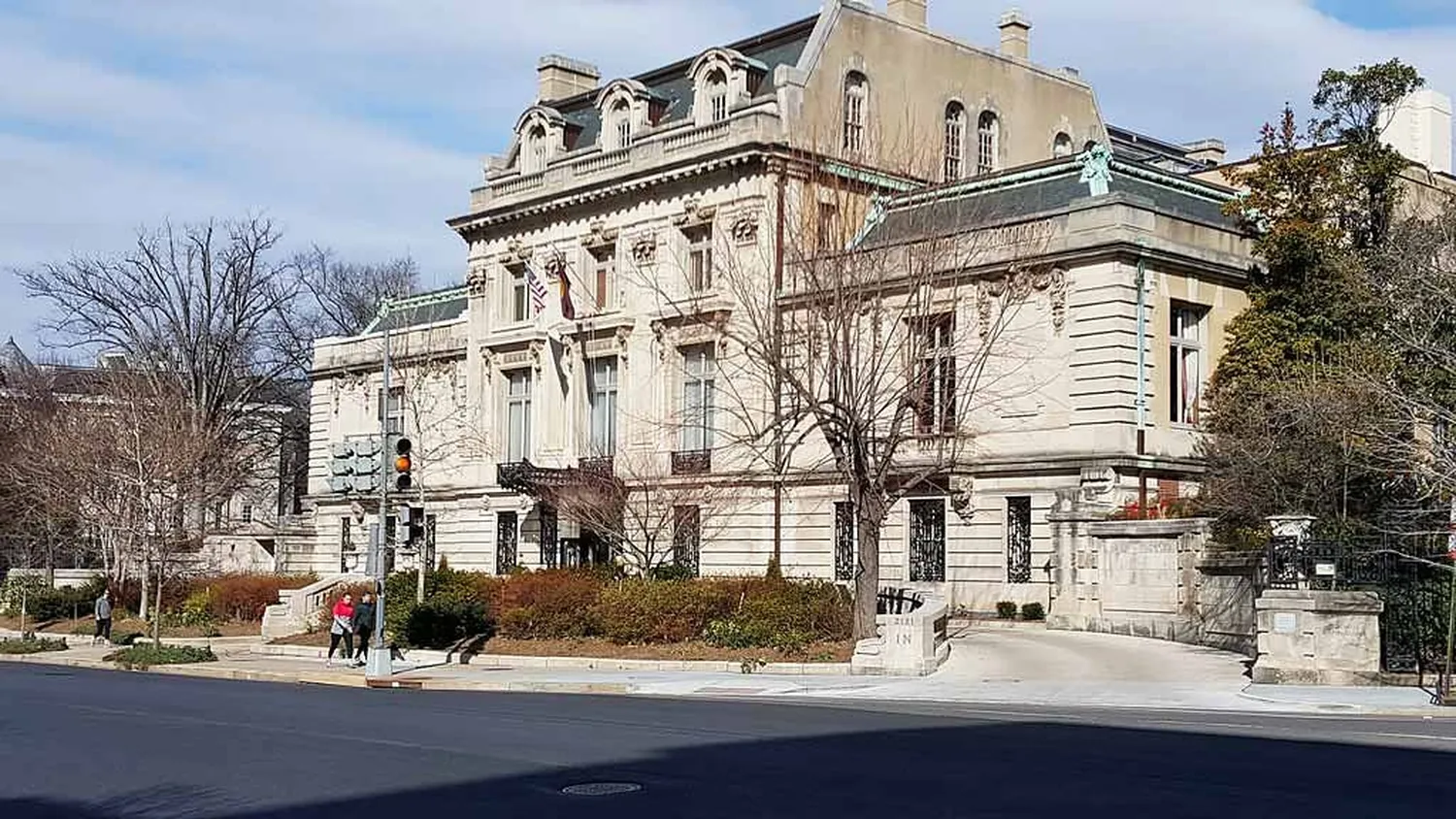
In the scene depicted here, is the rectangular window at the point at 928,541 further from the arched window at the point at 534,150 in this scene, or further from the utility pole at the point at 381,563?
the arched window at the point at 534,150

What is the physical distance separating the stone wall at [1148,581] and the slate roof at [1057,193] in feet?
24.5

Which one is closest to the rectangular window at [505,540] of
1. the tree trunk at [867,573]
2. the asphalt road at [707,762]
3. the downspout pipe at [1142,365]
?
the downspout pipe at [1142,365]

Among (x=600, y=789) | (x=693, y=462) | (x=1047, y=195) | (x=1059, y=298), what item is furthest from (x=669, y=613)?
(x=600, y=789)

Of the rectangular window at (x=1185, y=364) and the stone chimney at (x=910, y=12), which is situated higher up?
the stone chimney at (x=910, y=12)

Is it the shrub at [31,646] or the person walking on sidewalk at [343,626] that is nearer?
the person walking on sidewalk at [343,626]

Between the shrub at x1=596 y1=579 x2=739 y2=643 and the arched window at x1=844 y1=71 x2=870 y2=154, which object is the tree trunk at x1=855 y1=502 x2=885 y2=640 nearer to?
the shrub at x1=596 y1=579 x2=739 y2=643

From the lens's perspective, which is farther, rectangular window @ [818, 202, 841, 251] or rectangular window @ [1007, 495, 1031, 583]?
rectangular window @ [1007, 495, 1031, 583]

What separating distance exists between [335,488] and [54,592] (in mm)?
27239

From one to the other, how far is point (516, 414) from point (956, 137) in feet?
57.2

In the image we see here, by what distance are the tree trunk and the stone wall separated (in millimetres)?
6452

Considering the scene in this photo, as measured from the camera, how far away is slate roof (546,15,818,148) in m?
51.0

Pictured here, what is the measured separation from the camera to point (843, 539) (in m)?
46.7

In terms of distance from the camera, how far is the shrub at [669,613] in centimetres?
3472

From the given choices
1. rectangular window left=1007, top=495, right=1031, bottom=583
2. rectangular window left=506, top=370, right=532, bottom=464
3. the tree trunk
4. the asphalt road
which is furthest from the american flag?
the asphalt road
